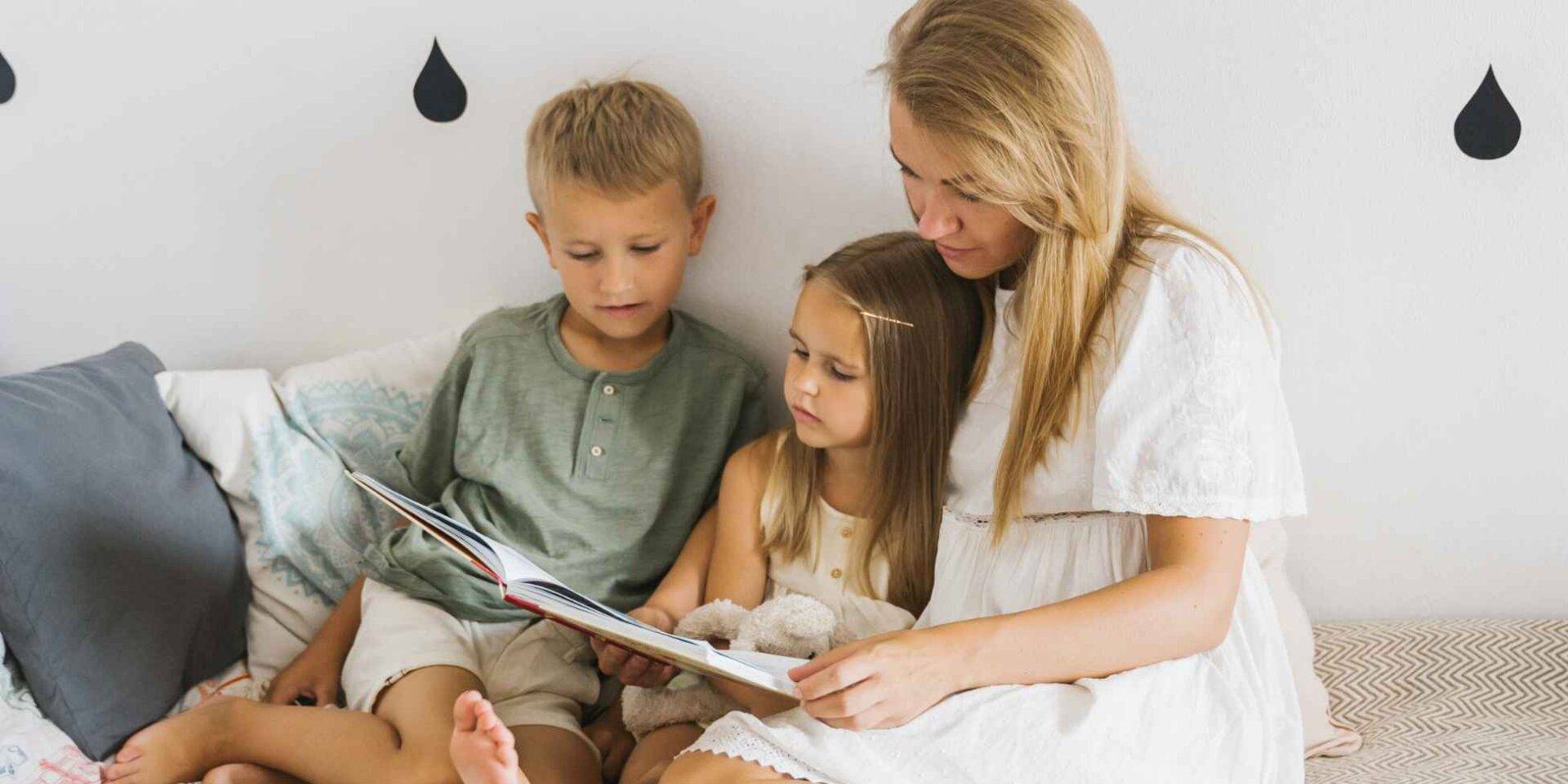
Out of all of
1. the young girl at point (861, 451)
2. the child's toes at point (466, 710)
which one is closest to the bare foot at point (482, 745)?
the child's toes at point (466, 710)

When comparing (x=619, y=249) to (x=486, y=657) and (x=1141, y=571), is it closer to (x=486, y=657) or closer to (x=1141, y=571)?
(x=486, y=657)

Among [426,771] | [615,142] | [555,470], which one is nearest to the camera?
[426,771]

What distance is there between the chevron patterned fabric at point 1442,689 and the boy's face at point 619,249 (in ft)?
2.91

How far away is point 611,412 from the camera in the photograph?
5.29 ft

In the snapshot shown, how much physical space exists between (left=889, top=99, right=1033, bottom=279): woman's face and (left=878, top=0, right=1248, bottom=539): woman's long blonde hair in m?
0.02

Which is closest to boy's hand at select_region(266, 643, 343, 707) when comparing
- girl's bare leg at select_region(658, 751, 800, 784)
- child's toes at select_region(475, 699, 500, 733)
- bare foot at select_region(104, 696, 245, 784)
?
bare foot at select_region(104, 696, 245, 784)

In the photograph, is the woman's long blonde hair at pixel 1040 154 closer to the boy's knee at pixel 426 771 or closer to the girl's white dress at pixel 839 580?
the girl's white dress at pixel 839 580

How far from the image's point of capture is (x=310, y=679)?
1584 millimetres

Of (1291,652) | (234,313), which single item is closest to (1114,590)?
(1291,652)

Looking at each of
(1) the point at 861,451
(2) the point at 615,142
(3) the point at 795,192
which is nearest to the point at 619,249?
(2) the point at 615,142

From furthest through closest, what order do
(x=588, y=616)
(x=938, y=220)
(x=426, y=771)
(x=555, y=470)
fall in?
(x=555, y=470) → (x=426, y=771) → (x=938, y=220) → (x=588, y=616)

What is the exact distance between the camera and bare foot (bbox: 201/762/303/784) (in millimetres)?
1392

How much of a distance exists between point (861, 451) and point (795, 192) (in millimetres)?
361

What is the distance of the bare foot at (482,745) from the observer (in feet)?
3.83
